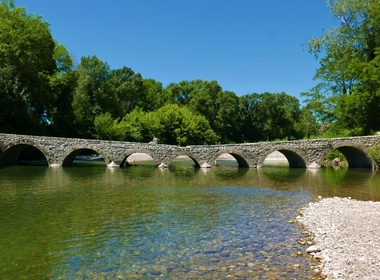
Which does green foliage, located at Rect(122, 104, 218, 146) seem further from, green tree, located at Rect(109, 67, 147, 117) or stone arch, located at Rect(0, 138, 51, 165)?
stone arch, located at Rect(0, 138, 51, 165)

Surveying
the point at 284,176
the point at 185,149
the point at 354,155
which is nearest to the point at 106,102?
the point at 185,149

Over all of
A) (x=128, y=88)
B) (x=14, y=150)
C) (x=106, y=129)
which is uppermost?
(x=128, y=88)

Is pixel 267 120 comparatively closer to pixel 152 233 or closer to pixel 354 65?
pixel 354 65

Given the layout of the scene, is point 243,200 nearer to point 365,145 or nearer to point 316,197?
point 316,197

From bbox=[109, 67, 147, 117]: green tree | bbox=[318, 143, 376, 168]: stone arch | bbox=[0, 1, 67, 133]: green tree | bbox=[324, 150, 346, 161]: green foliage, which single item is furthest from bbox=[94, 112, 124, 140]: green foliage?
bbox=[318, 143, 376, 168]: stone arch

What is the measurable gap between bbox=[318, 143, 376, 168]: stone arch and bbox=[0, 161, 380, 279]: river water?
12.9 meters

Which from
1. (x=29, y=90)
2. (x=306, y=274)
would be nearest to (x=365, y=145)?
(x=306, y=274)

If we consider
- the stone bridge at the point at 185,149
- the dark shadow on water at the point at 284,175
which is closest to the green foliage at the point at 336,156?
the stone bridge at the point at 185,149

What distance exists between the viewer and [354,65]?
31531 millimetres

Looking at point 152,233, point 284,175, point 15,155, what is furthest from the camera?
point 15,155

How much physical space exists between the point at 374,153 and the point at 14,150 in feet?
103

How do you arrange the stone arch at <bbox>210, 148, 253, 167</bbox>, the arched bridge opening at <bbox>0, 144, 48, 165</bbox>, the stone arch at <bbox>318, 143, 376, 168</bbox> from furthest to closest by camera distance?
the arched bridge opening at <bbox>0, 144, 48, 165</bbox> < the stone arch at <bbox>210, 148, 253, 167</bbox> < the stone arch at <bbox>318, 143, 376, 168</bbox>

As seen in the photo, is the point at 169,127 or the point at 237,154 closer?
the point at 237,154

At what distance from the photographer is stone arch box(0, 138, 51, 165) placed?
2842 centimetres
